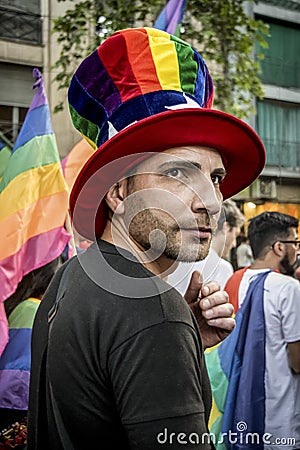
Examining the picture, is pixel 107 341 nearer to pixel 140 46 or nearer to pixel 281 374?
pixel 140 46

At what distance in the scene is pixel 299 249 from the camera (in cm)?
356

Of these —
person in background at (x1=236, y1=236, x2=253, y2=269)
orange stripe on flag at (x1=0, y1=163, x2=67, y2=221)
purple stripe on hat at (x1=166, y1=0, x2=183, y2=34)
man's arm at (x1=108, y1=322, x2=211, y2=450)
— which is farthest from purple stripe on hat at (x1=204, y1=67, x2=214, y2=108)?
person in background at (x1=236, y1=236, x2=253, y2=269)

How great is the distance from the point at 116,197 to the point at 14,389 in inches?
63.0

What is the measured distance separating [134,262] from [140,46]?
0.53 meters

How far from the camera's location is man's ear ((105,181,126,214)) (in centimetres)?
138

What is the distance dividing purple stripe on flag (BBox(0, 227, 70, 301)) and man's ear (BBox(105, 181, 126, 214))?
5.49ft

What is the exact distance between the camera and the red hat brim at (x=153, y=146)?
131cm

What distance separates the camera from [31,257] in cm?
313

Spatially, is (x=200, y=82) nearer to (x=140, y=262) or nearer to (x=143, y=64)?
(x=143, y=64)

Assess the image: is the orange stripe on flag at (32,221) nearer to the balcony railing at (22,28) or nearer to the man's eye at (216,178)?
the man's eye at (216,178)

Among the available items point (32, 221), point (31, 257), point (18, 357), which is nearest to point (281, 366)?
point (18, 357)

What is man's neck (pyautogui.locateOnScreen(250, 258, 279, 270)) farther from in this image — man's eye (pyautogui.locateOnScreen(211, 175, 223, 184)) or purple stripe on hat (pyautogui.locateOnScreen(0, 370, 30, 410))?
man's eye (pyautogui.locateOnScreen(211, 175, 223, 184))

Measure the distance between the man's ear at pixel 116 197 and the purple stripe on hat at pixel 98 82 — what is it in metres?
0.19

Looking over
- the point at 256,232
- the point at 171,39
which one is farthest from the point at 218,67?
the point at 171,39
